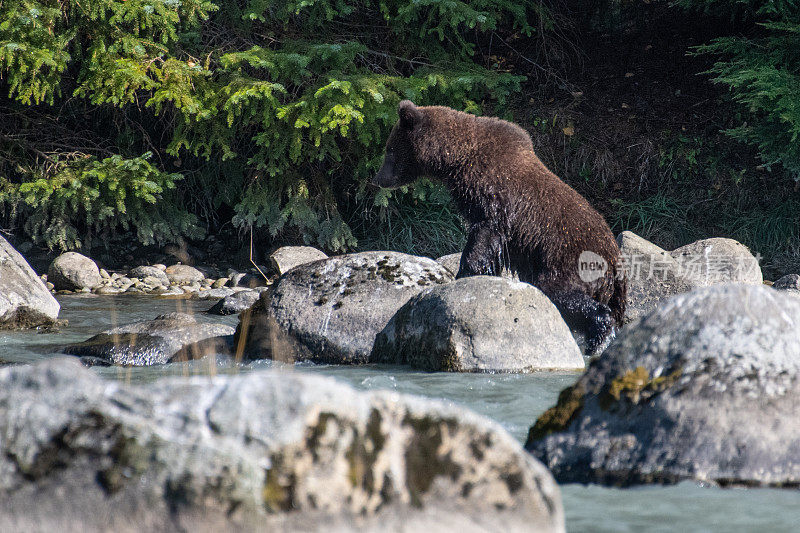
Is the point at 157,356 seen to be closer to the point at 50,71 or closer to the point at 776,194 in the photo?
the point at 50,71

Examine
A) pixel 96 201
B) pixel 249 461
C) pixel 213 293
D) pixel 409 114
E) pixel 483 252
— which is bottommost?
pixel 213 293

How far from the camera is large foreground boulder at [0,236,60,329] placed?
292 inches

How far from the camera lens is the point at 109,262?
1174 cm

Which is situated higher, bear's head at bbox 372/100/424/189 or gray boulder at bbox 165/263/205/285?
bear's head at bbox 372/100/424/189

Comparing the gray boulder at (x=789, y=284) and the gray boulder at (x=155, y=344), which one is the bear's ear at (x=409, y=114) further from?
the gray boulder at (x=789, y=284)

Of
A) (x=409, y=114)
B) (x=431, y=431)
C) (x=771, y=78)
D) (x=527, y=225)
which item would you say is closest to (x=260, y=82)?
(x=409, y=114)

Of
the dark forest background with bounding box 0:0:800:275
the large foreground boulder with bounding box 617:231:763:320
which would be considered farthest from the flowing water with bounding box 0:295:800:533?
the large foreground boulder with bounding box 617:231:763:320

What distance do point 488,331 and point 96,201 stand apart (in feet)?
22.5

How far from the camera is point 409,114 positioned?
7387mm

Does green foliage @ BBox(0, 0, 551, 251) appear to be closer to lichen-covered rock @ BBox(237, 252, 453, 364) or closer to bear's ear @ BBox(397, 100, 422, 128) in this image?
bear's ear @ BBox(397, 100, 422, 128)

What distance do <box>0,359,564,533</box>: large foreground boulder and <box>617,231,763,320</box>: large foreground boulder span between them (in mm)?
5607

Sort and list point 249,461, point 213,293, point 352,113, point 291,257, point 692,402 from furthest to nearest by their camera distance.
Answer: point 291,257 < point 213,293 < point 352,113 < point 692,402 < point 249,461

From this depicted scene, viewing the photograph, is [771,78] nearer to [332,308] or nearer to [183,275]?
[332,308]

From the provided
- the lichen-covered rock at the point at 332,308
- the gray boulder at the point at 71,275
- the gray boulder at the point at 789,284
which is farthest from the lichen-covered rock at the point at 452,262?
the gray boulder at the point at 71,275
